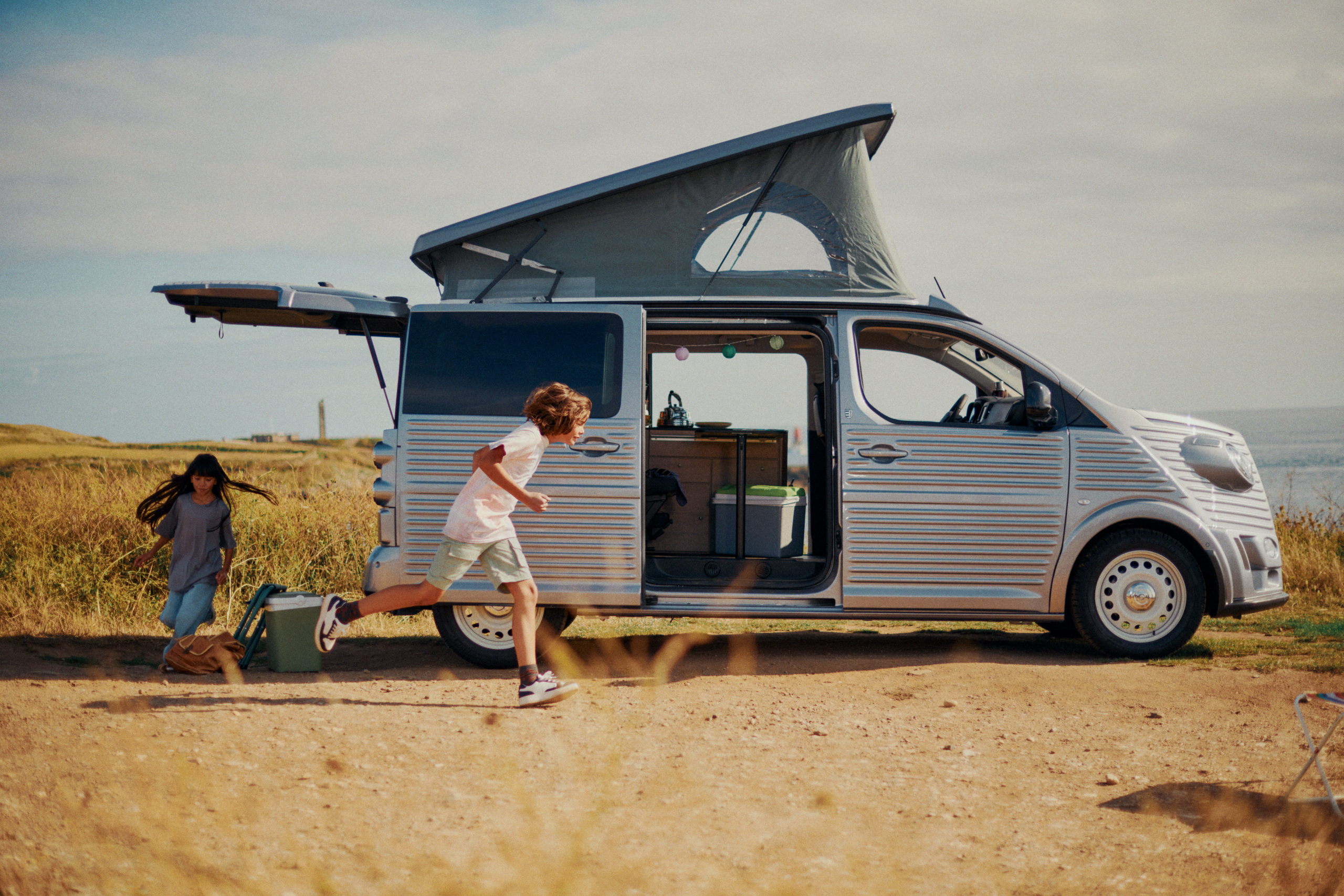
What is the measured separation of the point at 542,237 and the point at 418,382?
3.86 ft

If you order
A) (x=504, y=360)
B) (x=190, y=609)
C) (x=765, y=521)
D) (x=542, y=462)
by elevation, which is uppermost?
(x=504, y=360)

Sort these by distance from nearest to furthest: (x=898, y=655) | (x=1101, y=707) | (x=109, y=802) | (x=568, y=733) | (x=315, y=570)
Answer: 1. (x=109, y=802)
2. (x=568, y=733)
3. (x=1101, y=707)
4. (x=898, y=655)
5. (x=315, y=570)

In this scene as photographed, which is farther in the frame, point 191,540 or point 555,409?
point 191,540

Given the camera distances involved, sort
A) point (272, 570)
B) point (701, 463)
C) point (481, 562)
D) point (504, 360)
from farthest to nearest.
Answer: point (272, 570) < point (701, 463) < point (504, 360) < point (481, 562)

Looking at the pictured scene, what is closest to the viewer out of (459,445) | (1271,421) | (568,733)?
(568,733)

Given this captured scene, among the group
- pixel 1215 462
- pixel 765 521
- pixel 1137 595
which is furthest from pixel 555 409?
pixel 1215 462

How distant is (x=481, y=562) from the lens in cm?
546

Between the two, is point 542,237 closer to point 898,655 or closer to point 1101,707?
point 898,655

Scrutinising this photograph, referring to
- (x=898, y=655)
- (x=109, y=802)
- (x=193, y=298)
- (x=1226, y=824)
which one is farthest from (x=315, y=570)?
(x=1226, y=824)

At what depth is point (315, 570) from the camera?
10102 mm

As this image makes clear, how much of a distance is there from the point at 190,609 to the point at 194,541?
42 centimetres

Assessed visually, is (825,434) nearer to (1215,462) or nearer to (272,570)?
(1215,462)

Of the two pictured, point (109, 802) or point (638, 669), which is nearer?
point (109, 802)

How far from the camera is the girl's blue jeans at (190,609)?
256 inches
